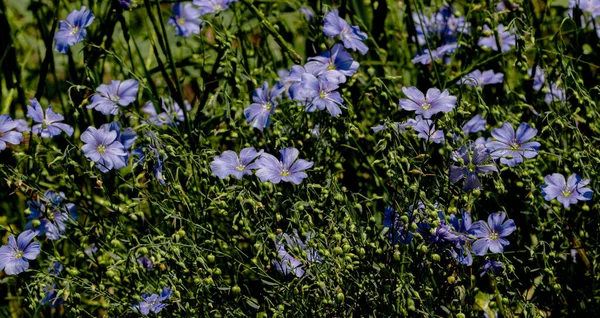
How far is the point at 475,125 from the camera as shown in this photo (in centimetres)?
225

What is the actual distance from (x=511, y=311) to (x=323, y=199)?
20.6 inches

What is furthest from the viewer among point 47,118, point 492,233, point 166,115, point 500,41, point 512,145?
point 500,41

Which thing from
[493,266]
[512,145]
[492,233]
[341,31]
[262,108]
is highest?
[341,31]

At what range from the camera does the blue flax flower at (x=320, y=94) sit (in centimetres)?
197

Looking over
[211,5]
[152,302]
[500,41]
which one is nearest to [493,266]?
[152,302]

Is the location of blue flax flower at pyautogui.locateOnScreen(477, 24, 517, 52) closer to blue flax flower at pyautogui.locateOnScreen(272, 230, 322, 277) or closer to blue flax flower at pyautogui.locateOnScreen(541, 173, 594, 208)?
blue flax flower at pyautogui.locateOnScreen(541, 173, 594, 208)

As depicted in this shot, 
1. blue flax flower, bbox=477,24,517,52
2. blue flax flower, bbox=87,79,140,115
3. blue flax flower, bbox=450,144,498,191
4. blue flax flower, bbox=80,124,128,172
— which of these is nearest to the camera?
blue flax flower, bbox=450,144,498,191

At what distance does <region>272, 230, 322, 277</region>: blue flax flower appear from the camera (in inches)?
73.6

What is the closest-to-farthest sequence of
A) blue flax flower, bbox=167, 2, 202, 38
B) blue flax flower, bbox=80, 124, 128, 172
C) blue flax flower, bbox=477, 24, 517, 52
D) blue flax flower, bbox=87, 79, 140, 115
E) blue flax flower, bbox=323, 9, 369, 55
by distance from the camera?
blue flax flower, bbox=80, 124, 128, 172 → blue flax flower, bbox=323, 9, 369, 55 → blue flax flower, bbox=87, 79, 140, 115 → blue flax flower, bbox=477, 24, 517, 52 → blue flax flower, bbox=167, 2, 202, 38

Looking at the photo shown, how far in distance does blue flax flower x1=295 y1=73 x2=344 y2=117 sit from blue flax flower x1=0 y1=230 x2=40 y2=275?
0.76m

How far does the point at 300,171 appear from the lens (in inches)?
77.6

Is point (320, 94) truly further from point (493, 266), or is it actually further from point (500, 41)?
point (500, 41)

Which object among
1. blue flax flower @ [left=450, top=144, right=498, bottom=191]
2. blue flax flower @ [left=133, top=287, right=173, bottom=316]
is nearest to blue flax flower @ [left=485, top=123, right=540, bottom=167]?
blue flax flower @ [left=450, top=144, right=498, bottom=191]

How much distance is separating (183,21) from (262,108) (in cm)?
88
